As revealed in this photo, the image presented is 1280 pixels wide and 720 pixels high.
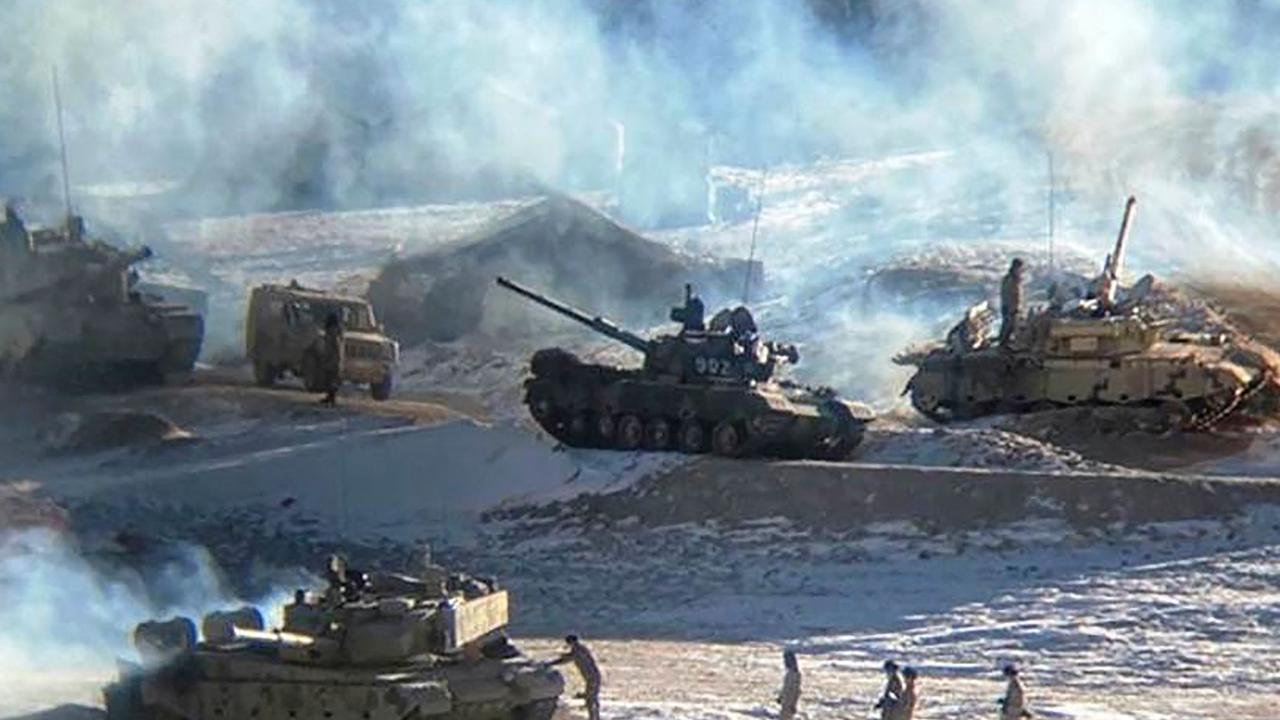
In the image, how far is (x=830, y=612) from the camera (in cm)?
2803

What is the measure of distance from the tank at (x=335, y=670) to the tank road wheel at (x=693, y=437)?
50.6ft

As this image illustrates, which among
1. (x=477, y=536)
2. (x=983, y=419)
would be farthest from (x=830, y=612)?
(x=983, y=419)

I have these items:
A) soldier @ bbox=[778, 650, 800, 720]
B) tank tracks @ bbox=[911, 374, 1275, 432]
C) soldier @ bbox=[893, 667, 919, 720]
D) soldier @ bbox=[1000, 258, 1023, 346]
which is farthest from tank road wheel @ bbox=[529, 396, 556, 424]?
soldier @ bbox=[893, 667, 919, 720]

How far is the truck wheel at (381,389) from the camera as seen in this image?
145 ft

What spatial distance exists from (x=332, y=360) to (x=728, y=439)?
32.5ft

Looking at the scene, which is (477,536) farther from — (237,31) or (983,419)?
(237,31)

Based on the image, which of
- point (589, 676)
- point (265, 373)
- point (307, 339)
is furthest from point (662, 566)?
point (265, 373)

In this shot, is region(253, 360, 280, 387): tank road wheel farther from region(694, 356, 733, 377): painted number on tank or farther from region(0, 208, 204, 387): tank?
region(694, 356, 733, 377): painted number on tank

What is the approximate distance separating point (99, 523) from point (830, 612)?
926 cm

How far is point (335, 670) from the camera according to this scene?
1906 centimetres

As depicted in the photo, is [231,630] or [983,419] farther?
[983,419]

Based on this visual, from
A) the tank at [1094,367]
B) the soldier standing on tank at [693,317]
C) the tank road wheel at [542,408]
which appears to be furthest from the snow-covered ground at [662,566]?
the soldier standing on tank at [693,317]

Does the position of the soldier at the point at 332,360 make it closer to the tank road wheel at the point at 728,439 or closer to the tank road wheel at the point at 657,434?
the tank road wheel at the point at 657,434

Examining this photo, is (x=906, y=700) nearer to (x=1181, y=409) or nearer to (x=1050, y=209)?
(x=1181, y=409)
